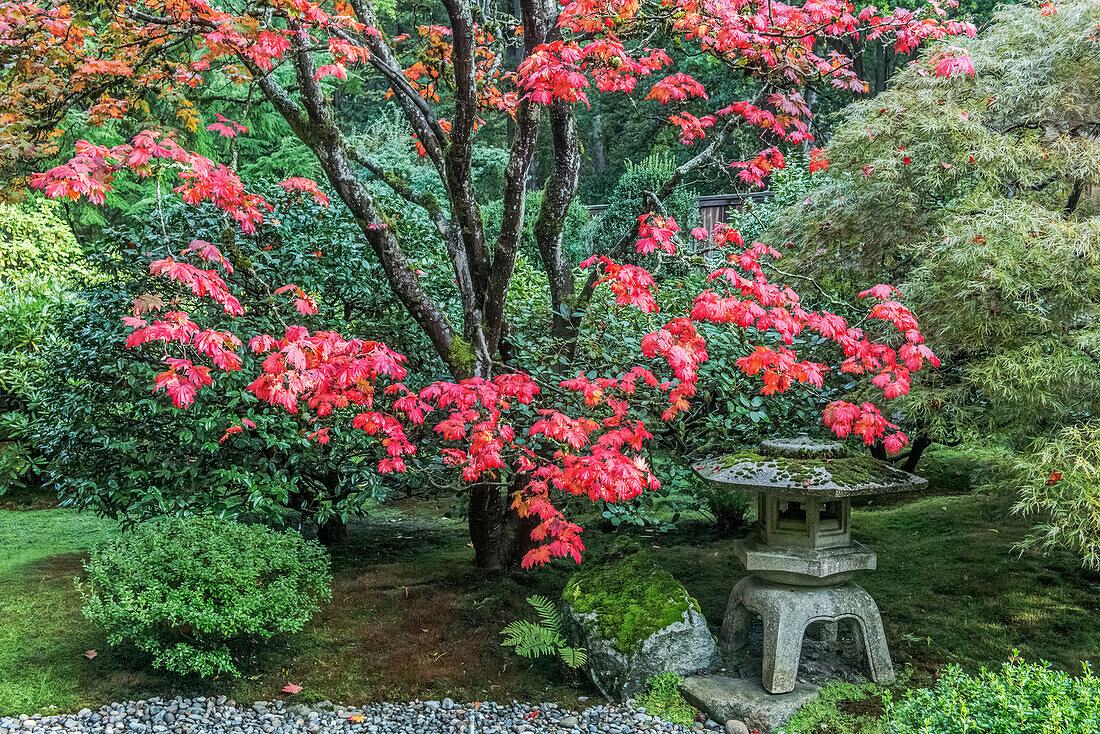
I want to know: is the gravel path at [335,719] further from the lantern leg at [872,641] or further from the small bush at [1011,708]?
the small bush at [1011,708]

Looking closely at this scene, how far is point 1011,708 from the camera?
282cm

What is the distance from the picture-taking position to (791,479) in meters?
4.04

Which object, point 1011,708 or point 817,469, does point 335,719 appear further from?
point 1011,708

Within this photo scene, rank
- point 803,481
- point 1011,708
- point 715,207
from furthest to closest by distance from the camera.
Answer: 1. point 715,207
2. point 803,481
3. point 1011,708

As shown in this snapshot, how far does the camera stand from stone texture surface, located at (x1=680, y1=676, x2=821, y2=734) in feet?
13.3

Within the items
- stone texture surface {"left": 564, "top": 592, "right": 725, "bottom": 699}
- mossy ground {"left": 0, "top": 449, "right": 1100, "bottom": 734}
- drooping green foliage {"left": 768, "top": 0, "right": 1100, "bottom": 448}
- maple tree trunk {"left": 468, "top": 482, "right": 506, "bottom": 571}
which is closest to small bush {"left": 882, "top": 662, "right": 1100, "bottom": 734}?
mossy ground {"left": 0, "top": 449, "right": 1100, "bottom": 734}

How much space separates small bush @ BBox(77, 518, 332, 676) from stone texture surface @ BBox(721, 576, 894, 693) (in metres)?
2.50

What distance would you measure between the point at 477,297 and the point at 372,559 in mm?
2560

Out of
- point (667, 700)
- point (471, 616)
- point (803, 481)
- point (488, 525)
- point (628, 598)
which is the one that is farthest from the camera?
point (488, 525)

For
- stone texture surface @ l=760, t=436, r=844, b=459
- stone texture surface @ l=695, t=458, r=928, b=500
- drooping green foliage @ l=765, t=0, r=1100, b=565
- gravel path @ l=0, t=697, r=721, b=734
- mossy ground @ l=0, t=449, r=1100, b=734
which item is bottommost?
gravel path @ l=0, t=697, r=721, b=734

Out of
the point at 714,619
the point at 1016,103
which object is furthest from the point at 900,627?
the point at 1016,103

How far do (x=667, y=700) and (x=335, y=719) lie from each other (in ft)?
5.65

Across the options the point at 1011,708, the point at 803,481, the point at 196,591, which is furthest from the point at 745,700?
the point at 196,591

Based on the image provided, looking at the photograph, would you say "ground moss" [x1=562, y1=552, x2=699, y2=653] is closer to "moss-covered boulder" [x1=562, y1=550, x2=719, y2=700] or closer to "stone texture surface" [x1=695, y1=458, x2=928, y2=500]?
"moss-covered boulder" [x1=562, y1=550, x2=719, y2=700]
